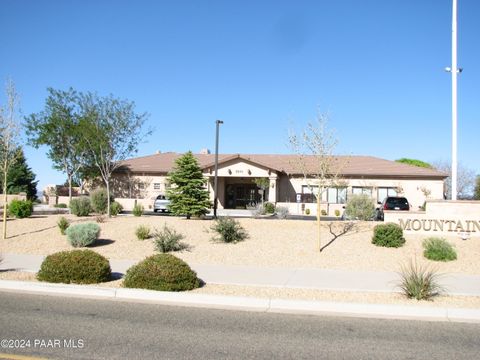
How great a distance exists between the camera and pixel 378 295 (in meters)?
9.25

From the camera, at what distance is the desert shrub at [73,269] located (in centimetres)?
987

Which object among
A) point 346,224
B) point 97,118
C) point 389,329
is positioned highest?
point 97,118

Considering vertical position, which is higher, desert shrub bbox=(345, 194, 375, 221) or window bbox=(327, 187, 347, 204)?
window bbox=(327, 187, 347, 204)

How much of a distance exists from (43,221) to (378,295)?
16.8m

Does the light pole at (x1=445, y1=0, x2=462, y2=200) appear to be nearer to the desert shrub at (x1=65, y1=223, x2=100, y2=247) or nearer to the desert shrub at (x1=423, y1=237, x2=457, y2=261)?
the desert shrub at (x1=423, y1=237, x2=457, y2=261)

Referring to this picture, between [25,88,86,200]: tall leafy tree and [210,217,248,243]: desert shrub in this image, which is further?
[25,88,86,200]: tall leafy tree

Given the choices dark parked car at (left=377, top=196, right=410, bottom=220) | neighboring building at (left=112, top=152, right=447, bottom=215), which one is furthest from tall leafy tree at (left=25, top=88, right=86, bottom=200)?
dark parked car at (left=377, top=196, right=410, bottom=220)

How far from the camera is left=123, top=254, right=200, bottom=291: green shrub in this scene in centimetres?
926

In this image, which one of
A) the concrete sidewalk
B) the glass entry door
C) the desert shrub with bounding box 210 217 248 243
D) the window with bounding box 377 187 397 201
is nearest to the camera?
the concrete sidewalk

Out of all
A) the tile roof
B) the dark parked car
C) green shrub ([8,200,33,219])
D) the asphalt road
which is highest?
the tile roof

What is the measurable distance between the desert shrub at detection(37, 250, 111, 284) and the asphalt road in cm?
150

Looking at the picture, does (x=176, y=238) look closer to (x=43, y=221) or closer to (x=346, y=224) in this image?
(x=346, y=224)

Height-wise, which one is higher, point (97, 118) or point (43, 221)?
point (97, 118)

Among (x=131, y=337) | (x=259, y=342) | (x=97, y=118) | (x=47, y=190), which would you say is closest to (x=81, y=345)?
(x=131, y=337)
